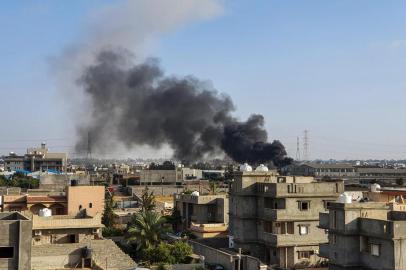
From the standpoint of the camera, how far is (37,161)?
170m

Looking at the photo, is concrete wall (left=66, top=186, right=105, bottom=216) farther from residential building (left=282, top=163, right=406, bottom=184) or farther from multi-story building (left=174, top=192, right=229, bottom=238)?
residential building (left=282, top=163, right=406, bottom=184)

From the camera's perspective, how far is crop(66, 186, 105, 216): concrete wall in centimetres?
4841

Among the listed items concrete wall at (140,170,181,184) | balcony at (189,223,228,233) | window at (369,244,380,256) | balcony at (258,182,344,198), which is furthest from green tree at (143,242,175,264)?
concrete wall at (140,170,181,184)

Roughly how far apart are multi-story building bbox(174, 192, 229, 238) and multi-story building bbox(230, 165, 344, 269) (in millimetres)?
6400

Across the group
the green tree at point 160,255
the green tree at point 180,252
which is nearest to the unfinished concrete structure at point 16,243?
the green tree at point 160,255

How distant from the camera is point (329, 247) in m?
29.6

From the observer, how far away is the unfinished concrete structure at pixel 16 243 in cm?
2153

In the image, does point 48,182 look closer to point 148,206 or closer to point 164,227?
point 148,206

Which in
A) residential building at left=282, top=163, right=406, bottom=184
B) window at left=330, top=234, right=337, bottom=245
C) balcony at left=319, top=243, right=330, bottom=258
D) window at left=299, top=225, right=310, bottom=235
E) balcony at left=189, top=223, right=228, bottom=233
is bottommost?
balcony at left=189, top=223, right=228, bottom=233

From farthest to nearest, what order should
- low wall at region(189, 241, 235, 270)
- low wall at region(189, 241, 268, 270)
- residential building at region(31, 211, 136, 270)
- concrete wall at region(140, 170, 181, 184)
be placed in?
1. concrete wall at region(140, 170, 181, 184)
2. low wall at region(189, 241, 235, 270)
3. low wall at region(189, 241, 268, 270)
4. residential building at region(31, 211, 136, 270)

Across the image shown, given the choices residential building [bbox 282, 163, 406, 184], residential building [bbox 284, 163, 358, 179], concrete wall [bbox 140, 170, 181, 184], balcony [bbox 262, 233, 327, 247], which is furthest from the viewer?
residential building [bbox 284, 163, 358, 179]

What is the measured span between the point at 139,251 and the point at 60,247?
6.79 metres

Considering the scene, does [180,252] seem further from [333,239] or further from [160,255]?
[333,239]

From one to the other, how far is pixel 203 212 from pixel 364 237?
2370 centimetres
